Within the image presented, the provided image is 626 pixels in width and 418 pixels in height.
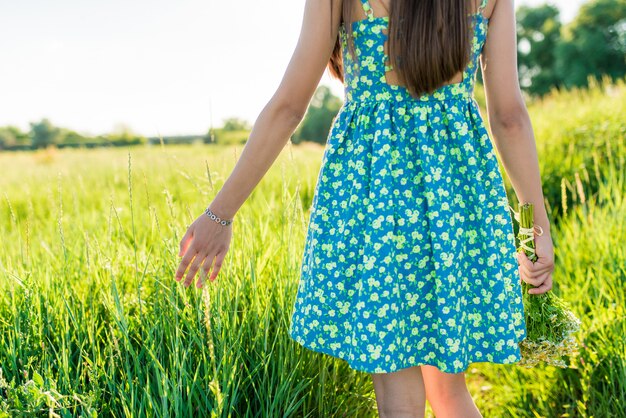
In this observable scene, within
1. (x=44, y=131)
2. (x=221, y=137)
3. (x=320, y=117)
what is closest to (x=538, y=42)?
(x=320, y=117)

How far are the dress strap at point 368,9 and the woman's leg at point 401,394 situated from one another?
87 cm

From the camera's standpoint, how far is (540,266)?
1.66 metres

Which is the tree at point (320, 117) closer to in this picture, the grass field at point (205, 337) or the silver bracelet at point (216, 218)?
the grass field at point (205, 337)

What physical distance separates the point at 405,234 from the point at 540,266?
0.53 m

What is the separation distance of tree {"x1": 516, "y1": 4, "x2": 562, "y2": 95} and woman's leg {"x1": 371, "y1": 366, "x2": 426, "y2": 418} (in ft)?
128

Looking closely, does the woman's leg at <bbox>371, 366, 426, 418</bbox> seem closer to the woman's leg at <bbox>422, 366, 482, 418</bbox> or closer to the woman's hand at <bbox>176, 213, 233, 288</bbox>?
the woman's leg at <bbox>422, 366, 482, 418</bbox>

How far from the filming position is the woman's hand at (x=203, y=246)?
4.77ft

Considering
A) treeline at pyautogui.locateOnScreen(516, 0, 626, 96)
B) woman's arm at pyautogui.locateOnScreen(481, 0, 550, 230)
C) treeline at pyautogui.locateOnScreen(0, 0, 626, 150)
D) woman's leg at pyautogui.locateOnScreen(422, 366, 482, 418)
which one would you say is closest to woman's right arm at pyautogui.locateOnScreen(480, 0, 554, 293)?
woman's arm at pyautogui.locateOnScreen(481, 0, 550, 230)

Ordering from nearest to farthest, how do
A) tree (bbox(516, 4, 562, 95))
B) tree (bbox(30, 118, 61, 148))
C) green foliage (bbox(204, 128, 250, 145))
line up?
green foliage (bbox(204, 128, 250, 145)) → tree (bbox(516, 4, 562, 95)) → tree (bbox(30, 118, 61, 148))

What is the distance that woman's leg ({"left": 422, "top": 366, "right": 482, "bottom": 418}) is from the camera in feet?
5.12

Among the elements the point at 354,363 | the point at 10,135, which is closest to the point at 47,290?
the point at 354,363

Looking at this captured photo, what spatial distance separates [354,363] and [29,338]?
4.00ft

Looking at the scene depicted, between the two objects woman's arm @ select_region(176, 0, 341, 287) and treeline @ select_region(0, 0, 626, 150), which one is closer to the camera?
woman's arm @ select_region(176, 0, 341, 287)

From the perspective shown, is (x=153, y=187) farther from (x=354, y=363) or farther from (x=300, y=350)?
(x=354, y=363)
